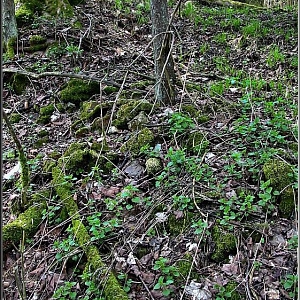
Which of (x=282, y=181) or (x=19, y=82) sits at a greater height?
(x=19, y=82)

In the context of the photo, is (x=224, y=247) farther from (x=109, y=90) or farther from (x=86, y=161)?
(x=109, y=90)

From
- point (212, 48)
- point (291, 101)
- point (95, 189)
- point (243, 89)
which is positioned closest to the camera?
point (95, 189)

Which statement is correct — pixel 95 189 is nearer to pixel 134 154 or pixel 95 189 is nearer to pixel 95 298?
pixel 134 154

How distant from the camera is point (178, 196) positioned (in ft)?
10.4

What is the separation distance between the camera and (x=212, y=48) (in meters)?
7.14

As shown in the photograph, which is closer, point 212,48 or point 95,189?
point 95,189

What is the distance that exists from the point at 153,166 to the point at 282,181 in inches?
46.4

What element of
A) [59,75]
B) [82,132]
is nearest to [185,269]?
[82,132]

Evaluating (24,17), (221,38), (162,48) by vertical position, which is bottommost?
(221,38)

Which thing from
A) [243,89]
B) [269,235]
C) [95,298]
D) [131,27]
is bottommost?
[95,298]

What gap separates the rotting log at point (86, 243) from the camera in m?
2.55

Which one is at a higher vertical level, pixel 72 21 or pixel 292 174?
pixel 72 21

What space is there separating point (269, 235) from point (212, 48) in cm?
508

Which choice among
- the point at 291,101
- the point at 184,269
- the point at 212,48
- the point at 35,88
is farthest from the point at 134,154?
the point at 212,48
